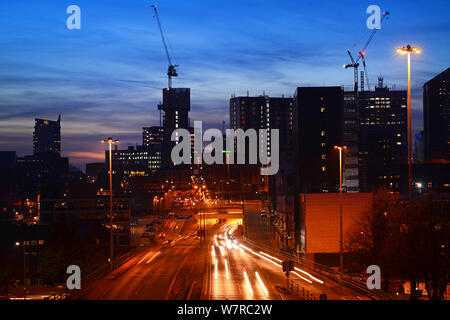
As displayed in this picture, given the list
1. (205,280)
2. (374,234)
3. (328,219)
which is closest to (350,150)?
(328,219)

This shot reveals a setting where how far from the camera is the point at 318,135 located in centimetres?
9556

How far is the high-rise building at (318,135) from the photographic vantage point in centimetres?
9406

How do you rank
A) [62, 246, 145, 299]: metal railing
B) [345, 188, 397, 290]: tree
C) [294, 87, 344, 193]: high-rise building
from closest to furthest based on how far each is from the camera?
[62, 246, 145, 299]: metal railing
[345, 188, 397, 290]: tree
[294, 87, 344, 193]: high-rise building

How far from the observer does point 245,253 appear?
135 feet

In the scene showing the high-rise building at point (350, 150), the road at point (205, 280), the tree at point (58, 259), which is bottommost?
the tree at point (58, 259)

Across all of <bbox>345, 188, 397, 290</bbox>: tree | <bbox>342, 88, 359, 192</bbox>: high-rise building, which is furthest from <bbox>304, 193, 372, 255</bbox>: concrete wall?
<bbox>342, 88, 359, 192</bbox>: high-rise building

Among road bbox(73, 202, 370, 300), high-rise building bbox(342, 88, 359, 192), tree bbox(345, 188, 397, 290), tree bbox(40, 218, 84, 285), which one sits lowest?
tree bbox(40, 218, 84, 285)

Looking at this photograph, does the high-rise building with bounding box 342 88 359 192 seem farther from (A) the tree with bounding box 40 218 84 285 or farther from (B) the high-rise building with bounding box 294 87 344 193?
(A) the tree with bounding box 40 218 84 285

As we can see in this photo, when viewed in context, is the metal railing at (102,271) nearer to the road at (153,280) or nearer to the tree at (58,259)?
the road at (153,280)

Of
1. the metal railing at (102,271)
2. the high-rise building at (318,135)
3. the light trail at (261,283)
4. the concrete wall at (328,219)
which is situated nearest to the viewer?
the light trail at (261,283)

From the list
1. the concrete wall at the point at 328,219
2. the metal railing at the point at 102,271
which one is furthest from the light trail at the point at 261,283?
the concrete wall at the point at 328,219

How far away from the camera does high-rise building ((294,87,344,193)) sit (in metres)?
94.1

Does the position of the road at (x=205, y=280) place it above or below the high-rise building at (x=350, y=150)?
below
